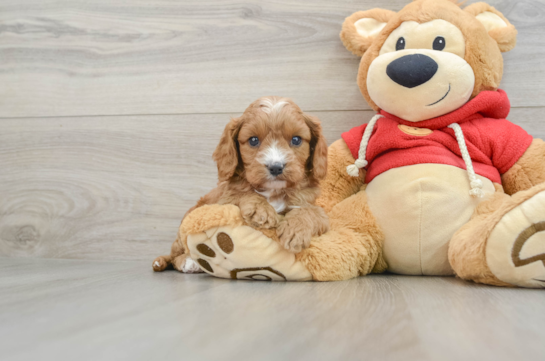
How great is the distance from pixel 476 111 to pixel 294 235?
2.46ft

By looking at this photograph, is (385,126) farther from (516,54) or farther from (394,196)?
(516,54)

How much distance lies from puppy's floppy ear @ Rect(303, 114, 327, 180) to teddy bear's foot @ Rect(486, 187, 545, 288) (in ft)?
1.70

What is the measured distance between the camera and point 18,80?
2.09m

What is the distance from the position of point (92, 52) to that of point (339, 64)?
3.87 ft

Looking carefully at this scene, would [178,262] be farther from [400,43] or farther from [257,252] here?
[400,43]

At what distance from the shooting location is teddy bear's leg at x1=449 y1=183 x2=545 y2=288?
99 cm

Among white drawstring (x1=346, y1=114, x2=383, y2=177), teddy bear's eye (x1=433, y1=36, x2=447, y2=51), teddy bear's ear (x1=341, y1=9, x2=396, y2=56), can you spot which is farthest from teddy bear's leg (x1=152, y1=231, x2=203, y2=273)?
teddy bear's eye (x1=433, y1=36, x2=447, y2=51)

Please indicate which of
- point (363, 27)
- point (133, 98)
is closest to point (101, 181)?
point (133, 98)

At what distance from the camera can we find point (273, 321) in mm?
783

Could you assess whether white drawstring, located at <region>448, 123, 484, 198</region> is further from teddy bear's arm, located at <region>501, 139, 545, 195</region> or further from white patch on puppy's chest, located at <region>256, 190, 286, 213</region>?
white patch on puppy's chest, located at <region>256, 190, 286, 213</region>

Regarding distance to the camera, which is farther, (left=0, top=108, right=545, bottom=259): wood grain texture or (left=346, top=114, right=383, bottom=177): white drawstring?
(left=0, top=108, right=545, bottom=259): wood grain texture

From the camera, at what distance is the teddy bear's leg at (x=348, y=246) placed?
47.4 inches

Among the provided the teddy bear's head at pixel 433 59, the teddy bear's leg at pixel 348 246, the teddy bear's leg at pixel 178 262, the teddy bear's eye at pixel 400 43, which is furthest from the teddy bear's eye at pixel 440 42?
the teddy bear's leg at pixel 178 262

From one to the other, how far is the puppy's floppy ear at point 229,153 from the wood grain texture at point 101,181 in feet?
1.95
